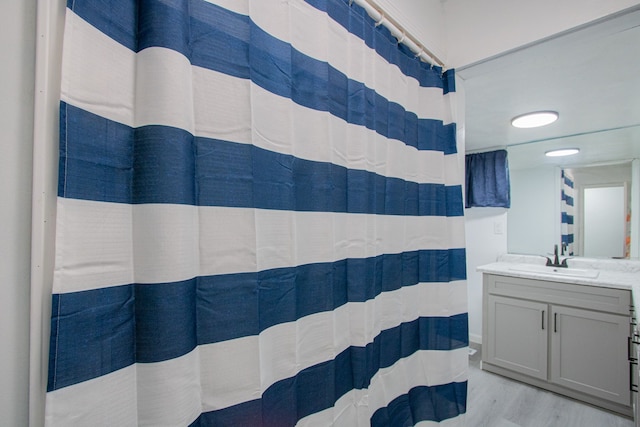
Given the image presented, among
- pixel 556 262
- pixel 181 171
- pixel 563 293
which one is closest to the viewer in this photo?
pixel 181 171

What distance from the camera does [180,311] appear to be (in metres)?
0.51

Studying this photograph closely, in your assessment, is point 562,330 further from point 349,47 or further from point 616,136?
point 349,47

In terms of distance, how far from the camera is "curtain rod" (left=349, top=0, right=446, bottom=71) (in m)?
1.02

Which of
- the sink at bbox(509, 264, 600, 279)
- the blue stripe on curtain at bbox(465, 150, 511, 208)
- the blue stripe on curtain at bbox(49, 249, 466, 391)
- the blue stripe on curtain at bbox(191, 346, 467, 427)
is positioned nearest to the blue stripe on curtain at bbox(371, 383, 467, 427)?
the blue stripe on curtain at bbox(191, 346, 467, 427)

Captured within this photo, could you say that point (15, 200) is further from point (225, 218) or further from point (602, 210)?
point (602, 210)

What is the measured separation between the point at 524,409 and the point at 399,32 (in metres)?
2.48

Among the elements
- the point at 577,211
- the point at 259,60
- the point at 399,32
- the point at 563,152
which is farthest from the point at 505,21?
the point at 577,211

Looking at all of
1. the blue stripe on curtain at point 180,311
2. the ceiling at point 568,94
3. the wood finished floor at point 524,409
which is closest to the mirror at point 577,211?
the ceiling at point 568,94

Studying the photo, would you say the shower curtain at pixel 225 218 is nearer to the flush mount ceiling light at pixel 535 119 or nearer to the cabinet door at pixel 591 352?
the flush mount ceiling light at pixel 535 119

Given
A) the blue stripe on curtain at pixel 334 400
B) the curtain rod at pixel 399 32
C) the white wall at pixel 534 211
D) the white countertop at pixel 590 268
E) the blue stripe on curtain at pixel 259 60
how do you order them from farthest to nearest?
the white wall at pixel 534 211 < the white countertop at pixel 590 268 < the curtain rod at pixel 399 32 < the blue stripe on curtain at pixel 334 400 < the blue stripe on curtain at pixel 259 60

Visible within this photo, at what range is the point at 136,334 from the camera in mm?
494

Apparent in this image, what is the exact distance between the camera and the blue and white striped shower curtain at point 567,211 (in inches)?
97.1

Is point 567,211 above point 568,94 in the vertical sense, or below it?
below

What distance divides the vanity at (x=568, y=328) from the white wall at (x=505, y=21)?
165cm
